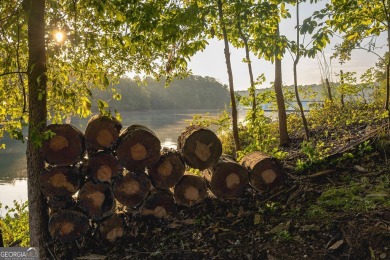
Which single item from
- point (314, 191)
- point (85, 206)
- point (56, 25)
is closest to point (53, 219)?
point (85, 206)

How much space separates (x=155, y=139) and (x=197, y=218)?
53.8 inches

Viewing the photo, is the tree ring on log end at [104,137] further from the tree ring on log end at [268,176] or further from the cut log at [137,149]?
the tree ring on log end at [268,176]

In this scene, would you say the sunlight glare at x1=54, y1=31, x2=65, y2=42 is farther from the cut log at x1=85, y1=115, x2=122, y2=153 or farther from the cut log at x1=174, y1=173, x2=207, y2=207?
the cut log at x1=174, y1=173, x2=207, y2=207

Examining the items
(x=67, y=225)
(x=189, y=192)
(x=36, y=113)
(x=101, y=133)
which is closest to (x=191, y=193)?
(x=189, y=192)

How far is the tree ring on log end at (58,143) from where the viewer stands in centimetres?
412

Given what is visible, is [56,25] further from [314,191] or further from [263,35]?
[314,191]

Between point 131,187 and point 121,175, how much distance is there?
9.6 inches

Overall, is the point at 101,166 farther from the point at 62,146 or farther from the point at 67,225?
the point at 67,225

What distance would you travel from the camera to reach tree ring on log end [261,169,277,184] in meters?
4.69

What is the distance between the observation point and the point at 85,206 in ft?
14.3

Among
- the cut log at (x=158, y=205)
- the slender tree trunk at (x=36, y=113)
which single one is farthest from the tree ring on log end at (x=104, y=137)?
the cut log at (x=158, y=205)

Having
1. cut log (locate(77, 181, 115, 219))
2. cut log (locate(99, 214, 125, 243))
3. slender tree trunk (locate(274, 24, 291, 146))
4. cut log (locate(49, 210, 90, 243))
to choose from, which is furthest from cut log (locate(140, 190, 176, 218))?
slender tree trunk (locate(274, 24, 291, 146))

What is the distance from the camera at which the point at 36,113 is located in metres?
4.24

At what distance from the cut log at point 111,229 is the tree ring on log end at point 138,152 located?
3.42ft
